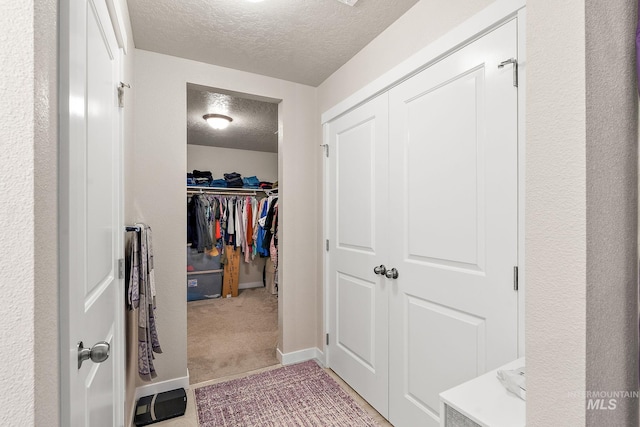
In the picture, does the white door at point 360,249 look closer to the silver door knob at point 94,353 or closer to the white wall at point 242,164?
the silver door knob at point 94,353

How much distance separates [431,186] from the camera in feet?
5.27

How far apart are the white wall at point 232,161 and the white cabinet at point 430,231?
11.2ft

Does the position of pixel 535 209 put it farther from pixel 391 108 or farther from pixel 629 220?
pixel 391 108

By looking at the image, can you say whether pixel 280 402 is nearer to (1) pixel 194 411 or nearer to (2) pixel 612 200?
(1) pixel 194 411

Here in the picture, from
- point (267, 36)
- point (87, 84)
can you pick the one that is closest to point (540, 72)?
point (87, 84)

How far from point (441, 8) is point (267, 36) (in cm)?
104

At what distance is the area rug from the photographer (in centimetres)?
188

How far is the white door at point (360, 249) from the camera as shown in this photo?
1.96 metres

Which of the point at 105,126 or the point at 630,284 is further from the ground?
the point at 105,126

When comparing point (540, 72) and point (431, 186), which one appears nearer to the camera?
point (540, 72)

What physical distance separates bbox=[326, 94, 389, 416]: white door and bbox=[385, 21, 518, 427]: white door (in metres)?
0.10

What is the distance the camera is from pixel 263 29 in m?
1.90

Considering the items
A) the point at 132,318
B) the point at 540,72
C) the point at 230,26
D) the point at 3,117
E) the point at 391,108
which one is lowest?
the point at 132,318

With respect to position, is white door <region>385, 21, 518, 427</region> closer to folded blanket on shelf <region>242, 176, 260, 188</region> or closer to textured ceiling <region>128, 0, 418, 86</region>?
textured ceiling <region>128, 0, 418, 86</region>
